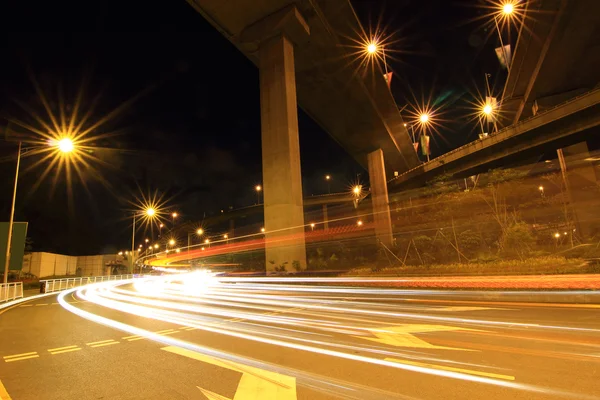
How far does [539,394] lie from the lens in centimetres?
390

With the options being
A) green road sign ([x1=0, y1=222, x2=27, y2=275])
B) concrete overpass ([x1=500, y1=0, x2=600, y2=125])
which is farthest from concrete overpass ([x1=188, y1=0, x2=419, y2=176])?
green road sign ([x1=0, y1=222, x2=27, y2=275])

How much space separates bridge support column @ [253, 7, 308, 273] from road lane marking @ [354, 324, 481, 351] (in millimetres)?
18825

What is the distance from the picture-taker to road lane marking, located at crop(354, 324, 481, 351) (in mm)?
6223

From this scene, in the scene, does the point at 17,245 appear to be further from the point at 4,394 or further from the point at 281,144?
the point at 4,394

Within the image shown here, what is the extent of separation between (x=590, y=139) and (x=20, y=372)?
50.0 meters

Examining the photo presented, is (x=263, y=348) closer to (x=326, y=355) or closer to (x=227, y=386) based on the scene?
(x=326, y=355)

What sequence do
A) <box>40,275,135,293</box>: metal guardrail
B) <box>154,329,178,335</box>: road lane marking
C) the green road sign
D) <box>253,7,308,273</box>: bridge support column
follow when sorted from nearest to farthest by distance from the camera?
<box>154,329,178,335</box>: road lane marking
the green road sign
<box>40,275,135,293</box>: metal guardrail
<box>253,7,308,273</box>: bridge support column

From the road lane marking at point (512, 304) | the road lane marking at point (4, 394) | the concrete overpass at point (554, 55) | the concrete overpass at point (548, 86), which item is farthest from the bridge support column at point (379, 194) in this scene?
the road lane marking at point (4, 394)

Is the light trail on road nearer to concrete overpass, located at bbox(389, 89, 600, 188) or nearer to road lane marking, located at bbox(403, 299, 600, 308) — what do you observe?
road lane marking, located at bbox(403, 299, 600, 308)

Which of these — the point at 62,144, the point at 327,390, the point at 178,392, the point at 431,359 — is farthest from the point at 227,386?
the point at 62,144

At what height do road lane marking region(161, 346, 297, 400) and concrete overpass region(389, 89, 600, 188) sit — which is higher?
concrete overpass region(389, 89, 600, 188)

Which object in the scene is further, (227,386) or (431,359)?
(431,359)

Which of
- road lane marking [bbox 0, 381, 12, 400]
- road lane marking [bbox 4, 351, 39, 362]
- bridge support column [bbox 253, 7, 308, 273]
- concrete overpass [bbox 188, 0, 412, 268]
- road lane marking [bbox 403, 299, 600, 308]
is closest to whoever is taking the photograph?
road lane marking [bbox 0, 381, 12, 400]

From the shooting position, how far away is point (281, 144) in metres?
28.1
